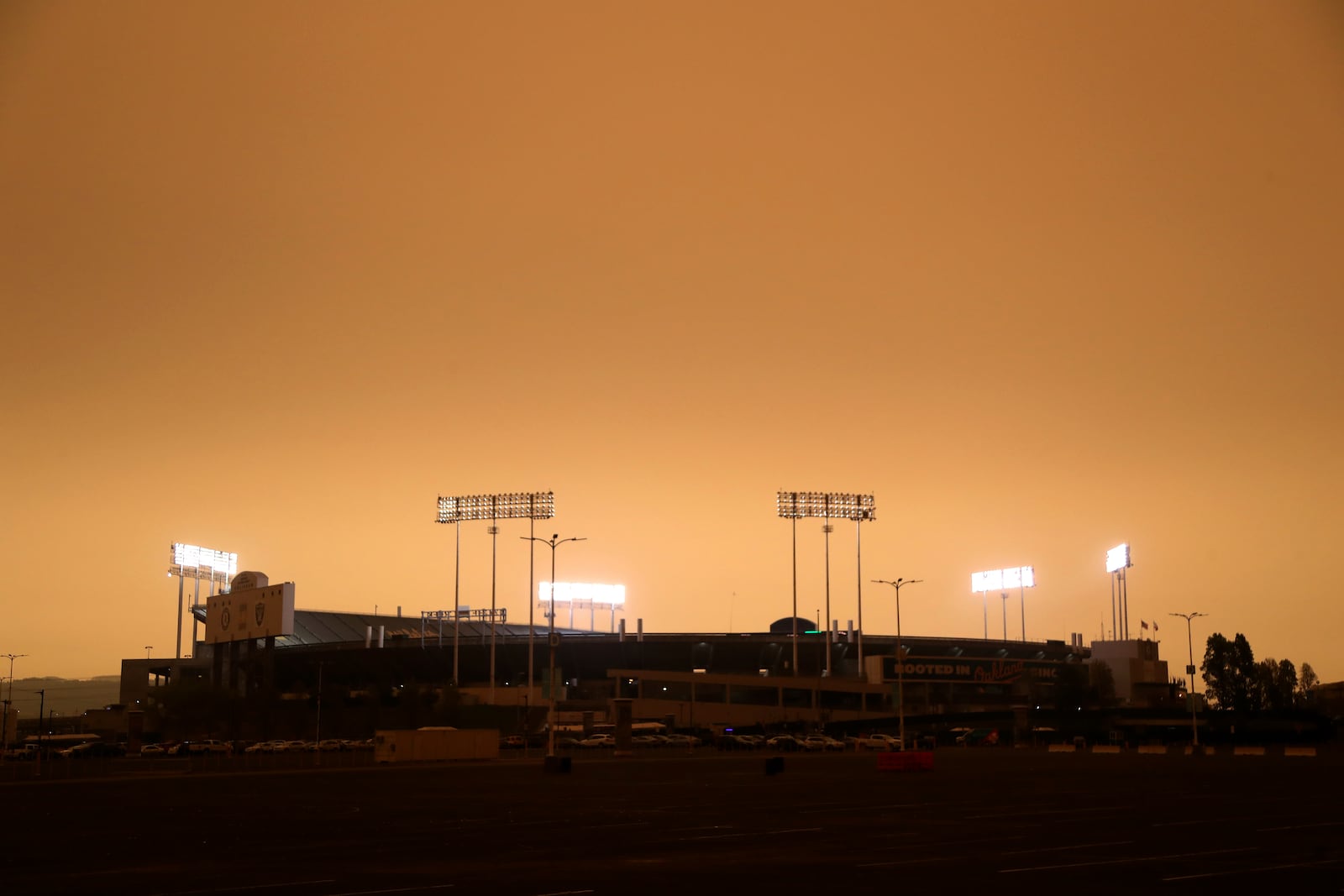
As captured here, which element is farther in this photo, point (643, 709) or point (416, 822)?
point (643, 709)

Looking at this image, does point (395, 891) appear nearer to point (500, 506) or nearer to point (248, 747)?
point (248, 747)

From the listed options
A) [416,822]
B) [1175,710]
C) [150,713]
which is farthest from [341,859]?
[1175,710]

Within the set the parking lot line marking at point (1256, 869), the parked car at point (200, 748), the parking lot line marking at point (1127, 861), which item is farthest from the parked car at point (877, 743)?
the parking lot line marking at point (1256, 869)

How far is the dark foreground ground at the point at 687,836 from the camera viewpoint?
69.3ft

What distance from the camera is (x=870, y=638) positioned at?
516 feet

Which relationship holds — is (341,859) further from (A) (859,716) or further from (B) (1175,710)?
(B) (1175,710)

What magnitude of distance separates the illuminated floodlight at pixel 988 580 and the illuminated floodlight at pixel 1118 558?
17.9 m

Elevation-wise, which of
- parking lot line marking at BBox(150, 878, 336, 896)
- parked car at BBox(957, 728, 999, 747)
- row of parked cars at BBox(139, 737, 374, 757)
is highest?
parking lot line marking at BBox(150, 878, 336, 896)

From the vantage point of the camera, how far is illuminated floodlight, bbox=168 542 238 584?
15112 centimetres

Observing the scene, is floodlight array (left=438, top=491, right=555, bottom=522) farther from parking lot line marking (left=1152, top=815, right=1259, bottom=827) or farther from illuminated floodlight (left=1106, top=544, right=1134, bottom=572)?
parking lot line marking (left=1152, top=815, right=1259, bottom=827)

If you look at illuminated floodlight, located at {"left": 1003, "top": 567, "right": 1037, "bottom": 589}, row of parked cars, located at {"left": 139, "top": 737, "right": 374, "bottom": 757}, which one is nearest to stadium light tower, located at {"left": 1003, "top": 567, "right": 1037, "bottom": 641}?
illuminated floodlight, located at {"left": 1003, "top": 567, "right": 1037, "bottom": 589}

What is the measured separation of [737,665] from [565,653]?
70.8ft

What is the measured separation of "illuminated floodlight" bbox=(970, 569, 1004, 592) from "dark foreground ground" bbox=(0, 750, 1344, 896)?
119 m

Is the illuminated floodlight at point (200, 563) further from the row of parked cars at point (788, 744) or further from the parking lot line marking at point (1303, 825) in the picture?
the parking lot line marking at point (1303, 825)
